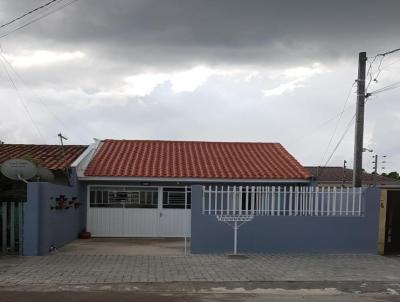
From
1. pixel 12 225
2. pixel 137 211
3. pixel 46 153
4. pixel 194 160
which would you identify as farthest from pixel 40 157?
pixel 12 225

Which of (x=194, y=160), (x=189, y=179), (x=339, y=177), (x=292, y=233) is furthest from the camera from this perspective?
(x=339, y=177)

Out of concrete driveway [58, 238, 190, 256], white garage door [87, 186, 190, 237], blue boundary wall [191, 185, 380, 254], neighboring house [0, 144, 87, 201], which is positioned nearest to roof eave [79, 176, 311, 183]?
white garage door [87, 186, 190, 237]

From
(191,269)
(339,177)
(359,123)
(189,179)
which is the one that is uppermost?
(339,177)

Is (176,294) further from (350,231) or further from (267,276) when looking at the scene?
(350,231)

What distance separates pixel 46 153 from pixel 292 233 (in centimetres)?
1064

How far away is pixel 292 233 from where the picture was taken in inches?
615

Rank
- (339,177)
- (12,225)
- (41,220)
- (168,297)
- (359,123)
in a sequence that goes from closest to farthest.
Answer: (168,297) → (12,225) → (41,220) → (359,123) → (339,177)

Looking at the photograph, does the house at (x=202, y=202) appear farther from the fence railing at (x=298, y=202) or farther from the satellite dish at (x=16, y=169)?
the satellite dish at (x=16, y=169)

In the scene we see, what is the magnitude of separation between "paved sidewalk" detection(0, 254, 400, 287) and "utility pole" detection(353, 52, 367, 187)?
4030mm

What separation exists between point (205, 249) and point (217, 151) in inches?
366

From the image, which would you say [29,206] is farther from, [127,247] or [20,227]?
[127,247]

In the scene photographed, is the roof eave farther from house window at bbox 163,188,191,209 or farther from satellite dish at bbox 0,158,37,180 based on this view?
satellite dish at bbox 0,158,37,180

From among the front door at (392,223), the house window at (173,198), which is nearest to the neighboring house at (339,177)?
the house window at (173,198)

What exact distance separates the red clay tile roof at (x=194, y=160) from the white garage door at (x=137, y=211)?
76 cm
